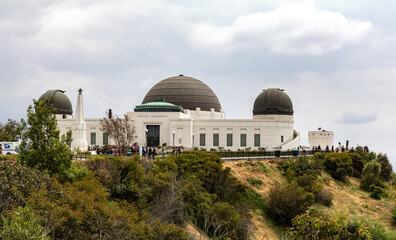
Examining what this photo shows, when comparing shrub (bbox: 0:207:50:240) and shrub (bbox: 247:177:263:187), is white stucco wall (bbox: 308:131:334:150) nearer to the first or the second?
shrub (bbox: 247:177:263:187)

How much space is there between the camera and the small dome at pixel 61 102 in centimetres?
6219

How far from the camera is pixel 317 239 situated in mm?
→ 17906

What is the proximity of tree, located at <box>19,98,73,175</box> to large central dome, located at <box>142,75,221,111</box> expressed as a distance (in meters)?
39.0

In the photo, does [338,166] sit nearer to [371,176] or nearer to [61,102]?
[371,176]

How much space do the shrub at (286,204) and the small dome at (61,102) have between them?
3917 cm

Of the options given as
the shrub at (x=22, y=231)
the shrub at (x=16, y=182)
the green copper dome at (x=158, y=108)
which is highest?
the green copper dome at (x=158, y=108)

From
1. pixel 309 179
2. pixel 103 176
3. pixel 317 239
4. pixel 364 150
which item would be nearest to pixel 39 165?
pixel 103 176

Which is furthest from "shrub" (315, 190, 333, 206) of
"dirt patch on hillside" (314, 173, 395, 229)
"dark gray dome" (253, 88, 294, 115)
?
"dark gray dome" (253, 88, 294, 115)

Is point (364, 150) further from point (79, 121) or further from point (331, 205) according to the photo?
point (79, 121)

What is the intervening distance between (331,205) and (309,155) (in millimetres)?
12300

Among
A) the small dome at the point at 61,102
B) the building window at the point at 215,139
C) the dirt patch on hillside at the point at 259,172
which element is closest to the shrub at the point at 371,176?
the dirt patch on hillside at the point at 259,172

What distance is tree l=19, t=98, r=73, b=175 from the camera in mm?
21891

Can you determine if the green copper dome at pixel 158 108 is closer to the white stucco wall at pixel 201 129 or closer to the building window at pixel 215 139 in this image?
the white stucco wall at pixel 201 129

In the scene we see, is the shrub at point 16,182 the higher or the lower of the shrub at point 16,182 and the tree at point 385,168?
the higher
